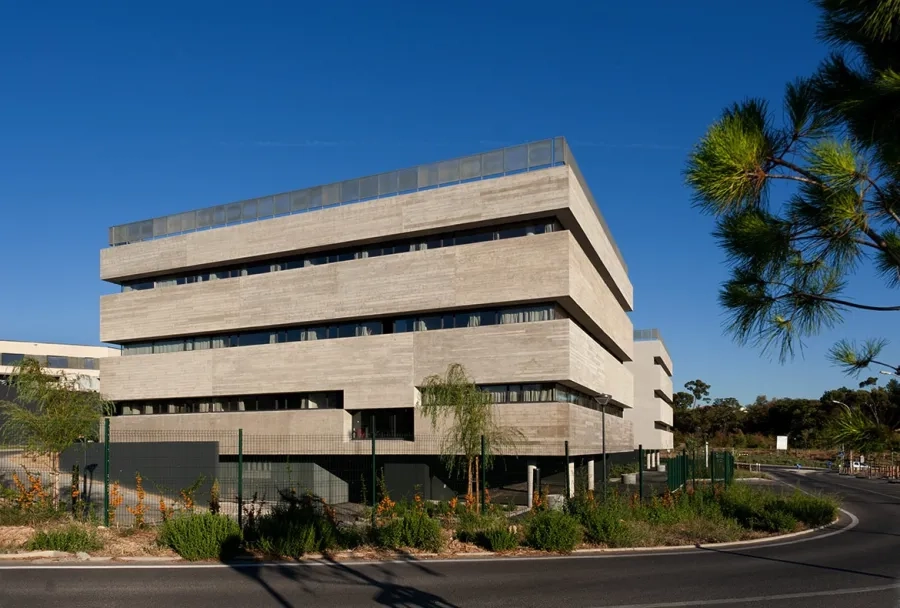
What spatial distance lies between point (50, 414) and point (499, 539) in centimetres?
1359

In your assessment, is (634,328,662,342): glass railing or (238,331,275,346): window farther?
(634,328,662,342): glass railing

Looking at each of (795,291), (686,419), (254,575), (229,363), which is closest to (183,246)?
(229,363)

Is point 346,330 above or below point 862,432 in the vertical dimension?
above

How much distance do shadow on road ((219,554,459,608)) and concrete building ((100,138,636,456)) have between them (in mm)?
18599

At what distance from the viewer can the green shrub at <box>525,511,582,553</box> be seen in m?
15.6

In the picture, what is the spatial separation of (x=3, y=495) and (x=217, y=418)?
21300 mm

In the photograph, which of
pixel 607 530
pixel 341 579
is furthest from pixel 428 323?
pixel 341 579

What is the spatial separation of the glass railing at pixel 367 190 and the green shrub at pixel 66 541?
2306 centimetres

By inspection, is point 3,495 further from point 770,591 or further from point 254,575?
point 770,591

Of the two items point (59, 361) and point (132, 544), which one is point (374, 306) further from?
point (59, 361)

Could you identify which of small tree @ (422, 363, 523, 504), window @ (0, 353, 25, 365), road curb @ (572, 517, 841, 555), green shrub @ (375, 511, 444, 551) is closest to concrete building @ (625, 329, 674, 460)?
small tree @ (422, 363, 523, 504)

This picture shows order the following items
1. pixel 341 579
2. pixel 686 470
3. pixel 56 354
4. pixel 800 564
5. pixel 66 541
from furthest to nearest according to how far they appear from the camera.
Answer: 1. pixel 56 354
2. pixel 686 470
3. pixel 66 541
4. pixel 800 564
5. pixel 341 579

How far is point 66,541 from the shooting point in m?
15.3

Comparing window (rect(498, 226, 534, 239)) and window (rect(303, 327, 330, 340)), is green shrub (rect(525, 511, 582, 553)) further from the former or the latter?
window (rect(303, 327, 330, 340))
